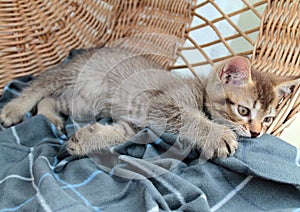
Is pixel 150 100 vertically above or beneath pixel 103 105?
above

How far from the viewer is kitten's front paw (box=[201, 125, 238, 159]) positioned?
1.11 meters

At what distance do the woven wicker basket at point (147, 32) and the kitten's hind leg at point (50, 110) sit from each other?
22 cm

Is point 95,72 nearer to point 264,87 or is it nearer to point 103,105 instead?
point 103,105

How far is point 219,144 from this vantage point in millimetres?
1119

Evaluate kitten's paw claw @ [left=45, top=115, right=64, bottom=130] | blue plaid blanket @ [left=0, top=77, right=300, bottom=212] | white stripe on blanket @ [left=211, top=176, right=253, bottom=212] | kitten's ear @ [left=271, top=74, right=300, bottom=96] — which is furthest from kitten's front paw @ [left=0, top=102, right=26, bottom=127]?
kitten's ear @ [left=271, top=74, right=300, bottom=96]

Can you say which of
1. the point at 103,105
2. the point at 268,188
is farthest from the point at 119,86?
the point at 268,188

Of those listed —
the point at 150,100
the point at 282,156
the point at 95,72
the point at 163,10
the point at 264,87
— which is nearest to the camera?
the point at 282,156

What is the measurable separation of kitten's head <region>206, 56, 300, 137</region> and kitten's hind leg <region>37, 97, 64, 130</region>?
0.66m

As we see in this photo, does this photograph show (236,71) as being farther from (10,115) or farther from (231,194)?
(10,115)

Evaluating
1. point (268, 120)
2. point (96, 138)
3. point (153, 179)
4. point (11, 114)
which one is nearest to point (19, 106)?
point (11, 114)

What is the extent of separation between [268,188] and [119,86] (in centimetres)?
73

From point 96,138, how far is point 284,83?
683 mm

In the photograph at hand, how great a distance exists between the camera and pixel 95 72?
1.60m

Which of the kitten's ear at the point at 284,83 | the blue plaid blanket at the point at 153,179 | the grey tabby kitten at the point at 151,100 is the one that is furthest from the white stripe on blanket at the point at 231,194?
the kitten's ear at the point at 284,83
